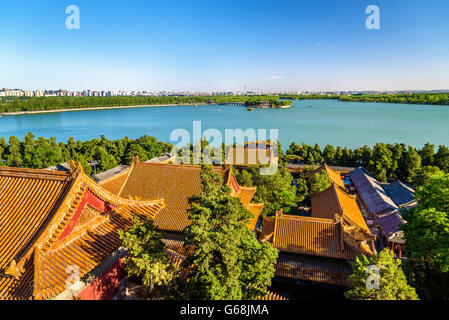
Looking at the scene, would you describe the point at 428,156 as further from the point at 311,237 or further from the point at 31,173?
the point at 31,173

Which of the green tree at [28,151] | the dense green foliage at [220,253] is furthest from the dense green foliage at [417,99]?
the green tree at [28,151]

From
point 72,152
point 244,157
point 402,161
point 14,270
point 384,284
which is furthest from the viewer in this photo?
point 72,152

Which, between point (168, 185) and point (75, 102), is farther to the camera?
point (75, 102)

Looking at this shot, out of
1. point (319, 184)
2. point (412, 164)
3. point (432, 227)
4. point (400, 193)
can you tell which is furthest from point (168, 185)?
point (412, 164)

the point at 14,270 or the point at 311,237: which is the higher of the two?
the point at 14,270

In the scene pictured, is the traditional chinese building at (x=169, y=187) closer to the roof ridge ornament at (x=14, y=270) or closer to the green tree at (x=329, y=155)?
the roof ridge ornament at (x=14, y=270)
